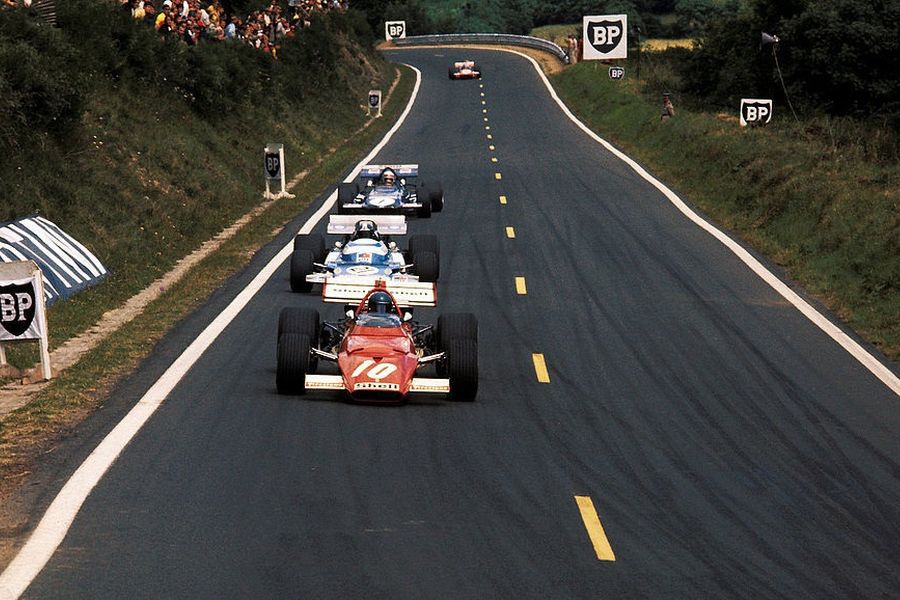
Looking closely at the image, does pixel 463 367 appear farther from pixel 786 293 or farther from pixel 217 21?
pixel 217 21

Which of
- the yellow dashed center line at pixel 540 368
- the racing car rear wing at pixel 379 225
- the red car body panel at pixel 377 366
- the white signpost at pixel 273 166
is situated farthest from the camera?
the white signpost at pixel 273 166

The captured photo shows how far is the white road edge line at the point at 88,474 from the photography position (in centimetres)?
1031

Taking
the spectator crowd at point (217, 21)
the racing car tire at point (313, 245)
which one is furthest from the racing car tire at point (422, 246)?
the spectator crowd at point (217, 21)

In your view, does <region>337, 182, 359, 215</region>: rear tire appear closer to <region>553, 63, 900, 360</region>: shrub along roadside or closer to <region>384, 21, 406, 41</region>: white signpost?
<region>553, 63, 900, 360</region>: shrub along roadside

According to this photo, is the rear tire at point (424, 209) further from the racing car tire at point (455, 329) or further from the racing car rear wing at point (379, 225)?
the racing car tire at point (455, 329)

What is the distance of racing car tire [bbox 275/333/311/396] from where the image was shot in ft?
51.8

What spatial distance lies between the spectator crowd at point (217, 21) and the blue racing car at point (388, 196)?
418 inches

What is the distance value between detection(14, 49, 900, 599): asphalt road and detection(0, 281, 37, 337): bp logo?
1.50m

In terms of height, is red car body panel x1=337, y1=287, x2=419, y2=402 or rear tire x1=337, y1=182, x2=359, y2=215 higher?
red car body panel x1=337, y1=287, x2=419, y2=402

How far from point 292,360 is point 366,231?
8.56 meters

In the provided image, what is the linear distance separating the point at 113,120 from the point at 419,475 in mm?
22738

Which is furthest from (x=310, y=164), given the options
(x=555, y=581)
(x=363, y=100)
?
(x=555, y=581)

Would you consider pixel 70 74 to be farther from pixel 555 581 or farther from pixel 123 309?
pixel 555 581

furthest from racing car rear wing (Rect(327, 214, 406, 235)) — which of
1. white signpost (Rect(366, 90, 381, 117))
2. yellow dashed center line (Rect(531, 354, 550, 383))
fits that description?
white signpost (Rect(366, 90, 381, 117))
